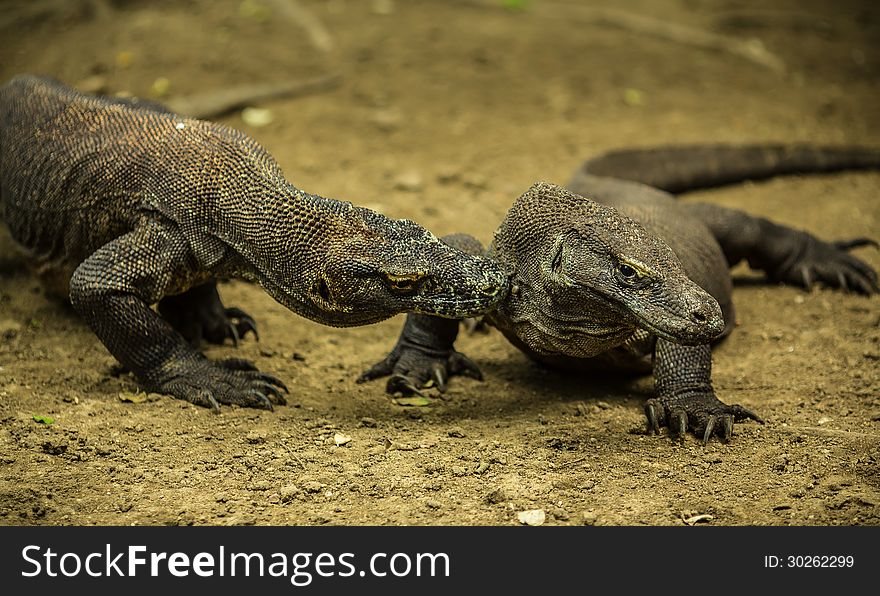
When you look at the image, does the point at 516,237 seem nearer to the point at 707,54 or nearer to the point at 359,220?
the point at 359,220

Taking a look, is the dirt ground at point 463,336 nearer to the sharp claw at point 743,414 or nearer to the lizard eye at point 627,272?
the sharp claw at point 743,414

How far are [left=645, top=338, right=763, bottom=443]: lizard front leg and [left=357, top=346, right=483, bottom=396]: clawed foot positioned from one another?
3.41ft

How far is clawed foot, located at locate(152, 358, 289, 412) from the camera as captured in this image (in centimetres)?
511

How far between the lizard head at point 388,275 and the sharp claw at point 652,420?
0.93 m

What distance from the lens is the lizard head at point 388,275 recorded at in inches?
181

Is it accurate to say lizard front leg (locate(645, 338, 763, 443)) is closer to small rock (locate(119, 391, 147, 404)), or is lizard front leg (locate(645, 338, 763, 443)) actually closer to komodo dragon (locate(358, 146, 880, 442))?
komodo dragon (locate(358, 146, 880, 442))

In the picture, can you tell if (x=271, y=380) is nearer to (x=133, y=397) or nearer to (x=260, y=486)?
(x=133, y=397)

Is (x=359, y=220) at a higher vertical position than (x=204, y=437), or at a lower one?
higher

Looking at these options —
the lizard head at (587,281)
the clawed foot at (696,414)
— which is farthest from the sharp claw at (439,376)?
the clawed foot at (696,414)

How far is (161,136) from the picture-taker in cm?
545

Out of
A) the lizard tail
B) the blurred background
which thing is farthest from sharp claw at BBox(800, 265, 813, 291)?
the blurred background

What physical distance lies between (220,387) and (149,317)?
510mm

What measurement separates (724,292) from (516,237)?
5.37ft

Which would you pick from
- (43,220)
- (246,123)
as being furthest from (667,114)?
(43,220)
